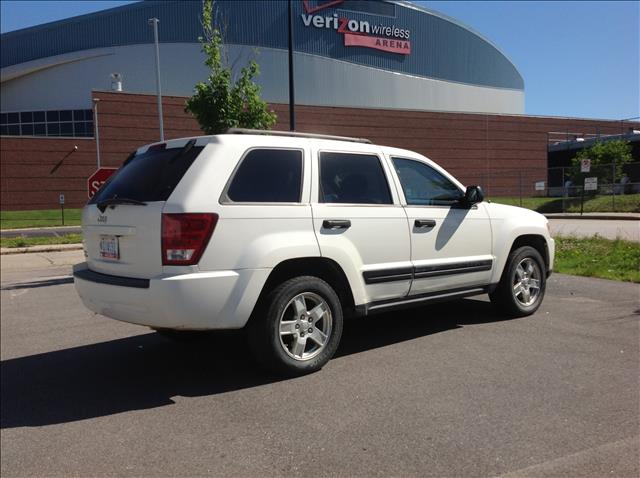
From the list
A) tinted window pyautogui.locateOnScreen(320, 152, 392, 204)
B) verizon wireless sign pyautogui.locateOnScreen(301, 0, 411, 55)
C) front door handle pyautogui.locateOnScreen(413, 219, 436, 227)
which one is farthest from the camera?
verizon wireless sign pyautogui.locateOnScreen(301, 0, 411, 55)

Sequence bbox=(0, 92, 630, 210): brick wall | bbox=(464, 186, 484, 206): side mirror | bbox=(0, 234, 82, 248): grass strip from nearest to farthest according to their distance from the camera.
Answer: bbox=(464, 186, 484, 206): side mirror
bbox=(0, 234, 82, 248): grass strip
bbox=(0, 92, 630, 210): brick wall

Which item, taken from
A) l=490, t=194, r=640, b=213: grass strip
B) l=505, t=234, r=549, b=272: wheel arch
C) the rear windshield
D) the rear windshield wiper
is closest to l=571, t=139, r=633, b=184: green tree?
l=490, t=194, r=640, b=213: grass strip

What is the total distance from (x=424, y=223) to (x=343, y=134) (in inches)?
1675

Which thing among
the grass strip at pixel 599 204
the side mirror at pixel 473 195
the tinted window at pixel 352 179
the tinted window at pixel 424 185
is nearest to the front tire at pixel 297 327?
the tinted window at pixel 352 179

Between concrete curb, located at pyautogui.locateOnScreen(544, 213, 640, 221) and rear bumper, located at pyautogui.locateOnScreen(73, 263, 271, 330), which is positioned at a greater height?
rear bumper, located at pyautogui.locateOnScreen(73, 263, 271, 330)

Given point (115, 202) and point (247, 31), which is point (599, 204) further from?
point (247, 31)

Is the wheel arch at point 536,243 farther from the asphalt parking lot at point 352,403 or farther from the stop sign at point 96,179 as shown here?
the stop sign at point 96,179

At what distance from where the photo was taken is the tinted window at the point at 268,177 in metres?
4.40

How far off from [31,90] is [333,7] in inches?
1141

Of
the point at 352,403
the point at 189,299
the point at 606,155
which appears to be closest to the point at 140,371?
the point at 189,299

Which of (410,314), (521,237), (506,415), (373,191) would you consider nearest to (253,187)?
(373,191)

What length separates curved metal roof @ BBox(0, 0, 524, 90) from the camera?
167 feet

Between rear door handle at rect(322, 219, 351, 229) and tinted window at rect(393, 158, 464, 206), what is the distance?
2.81 ft

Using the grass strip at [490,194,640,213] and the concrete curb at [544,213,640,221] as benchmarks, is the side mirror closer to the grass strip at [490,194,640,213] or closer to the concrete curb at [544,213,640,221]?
the concrete curb at [544,213,640,221]
